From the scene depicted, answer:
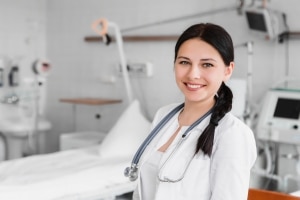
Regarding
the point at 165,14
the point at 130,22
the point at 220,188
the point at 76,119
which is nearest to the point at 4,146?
the point at 76,119

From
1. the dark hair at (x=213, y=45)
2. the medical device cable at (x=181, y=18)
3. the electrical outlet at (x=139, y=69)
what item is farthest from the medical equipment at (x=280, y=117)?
the dark hair at (x=213, y=45)

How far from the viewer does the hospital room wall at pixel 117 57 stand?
3.42 metres

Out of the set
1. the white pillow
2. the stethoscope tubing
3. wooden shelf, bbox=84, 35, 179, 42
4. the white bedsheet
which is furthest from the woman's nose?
wooden shelf, bbox=84, 35, 179, 42

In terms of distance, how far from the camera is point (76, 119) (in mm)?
4836

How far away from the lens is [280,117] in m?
2.90

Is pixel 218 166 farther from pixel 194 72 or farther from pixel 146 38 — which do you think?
pixel 146 38

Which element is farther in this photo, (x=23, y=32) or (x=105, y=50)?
(x=23, y=32)

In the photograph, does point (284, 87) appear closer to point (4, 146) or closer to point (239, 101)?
point (239, 101)

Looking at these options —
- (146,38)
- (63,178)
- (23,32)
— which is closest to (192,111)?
(63,178)

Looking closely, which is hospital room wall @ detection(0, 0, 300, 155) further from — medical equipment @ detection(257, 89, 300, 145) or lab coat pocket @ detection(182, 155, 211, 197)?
lab coat pocket @ detection(182, 155, 211, 197)

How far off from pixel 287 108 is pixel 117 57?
6.61 ft

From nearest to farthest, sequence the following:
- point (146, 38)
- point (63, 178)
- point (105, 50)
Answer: point (63, 178)
point (146, 38)
point (105, 50)

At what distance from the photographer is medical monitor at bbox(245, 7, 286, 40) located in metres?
3.04

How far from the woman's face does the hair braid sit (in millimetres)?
55
